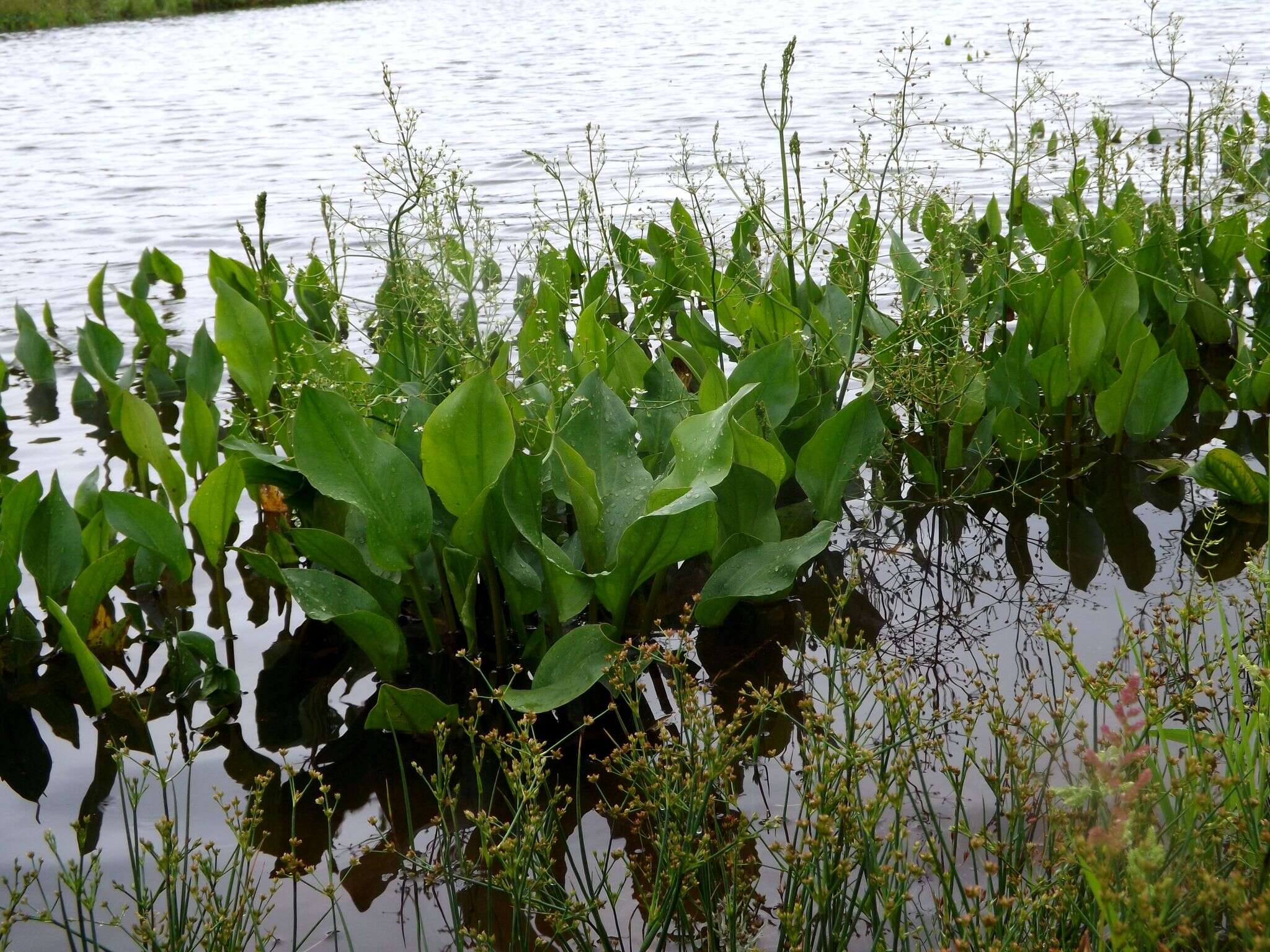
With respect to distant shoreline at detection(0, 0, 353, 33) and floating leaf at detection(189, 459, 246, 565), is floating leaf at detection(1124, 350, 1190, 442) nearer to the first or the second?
floating leaf at detection(189, 459, 246, 565)

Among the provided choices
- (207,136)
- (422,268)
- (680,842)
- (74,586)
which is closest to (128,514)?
(74,586)

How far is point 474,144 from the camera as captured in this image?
9.74m

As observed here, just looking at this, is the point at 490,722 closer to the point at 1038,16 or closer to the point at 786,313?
the point at 786,313

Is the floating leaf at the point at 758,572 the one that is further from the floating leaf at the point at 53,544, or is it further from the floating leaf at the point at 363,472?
the floating leaf at the point at 53,544

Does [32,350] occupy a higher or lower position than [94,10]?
lower

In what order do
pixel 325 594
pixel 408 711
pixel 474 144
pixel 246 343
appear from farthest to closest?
1. pixel 474 144
2. pixel 246 343
3. pixel 325 594
4. pixel 408 711

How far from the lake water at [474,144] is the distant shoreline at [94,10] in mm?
1729

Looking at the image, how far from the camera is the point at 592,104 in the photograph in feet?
38.1

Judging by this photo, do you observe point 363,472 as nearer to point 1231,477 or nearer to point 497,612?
point 497,612

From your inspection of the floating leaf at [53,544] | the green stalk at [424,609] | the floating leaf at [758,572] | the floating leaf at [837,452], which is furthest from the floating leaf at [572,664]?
the floating leaf at [53,544]

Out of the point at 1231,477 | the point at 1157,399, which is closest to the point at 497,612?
the point at 1231,477

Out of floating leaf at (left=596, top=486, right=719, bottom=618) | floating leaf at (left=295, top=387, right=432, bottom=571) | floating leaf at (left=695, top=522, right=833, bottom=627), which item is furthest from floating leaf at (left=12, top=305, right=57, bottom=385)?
floating leaf at (left=695, top=522, right=833, bottom=627)

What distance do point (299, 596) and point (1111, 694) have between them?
5.35 ft

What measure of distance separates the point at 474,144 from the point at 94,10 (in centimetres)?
2479
